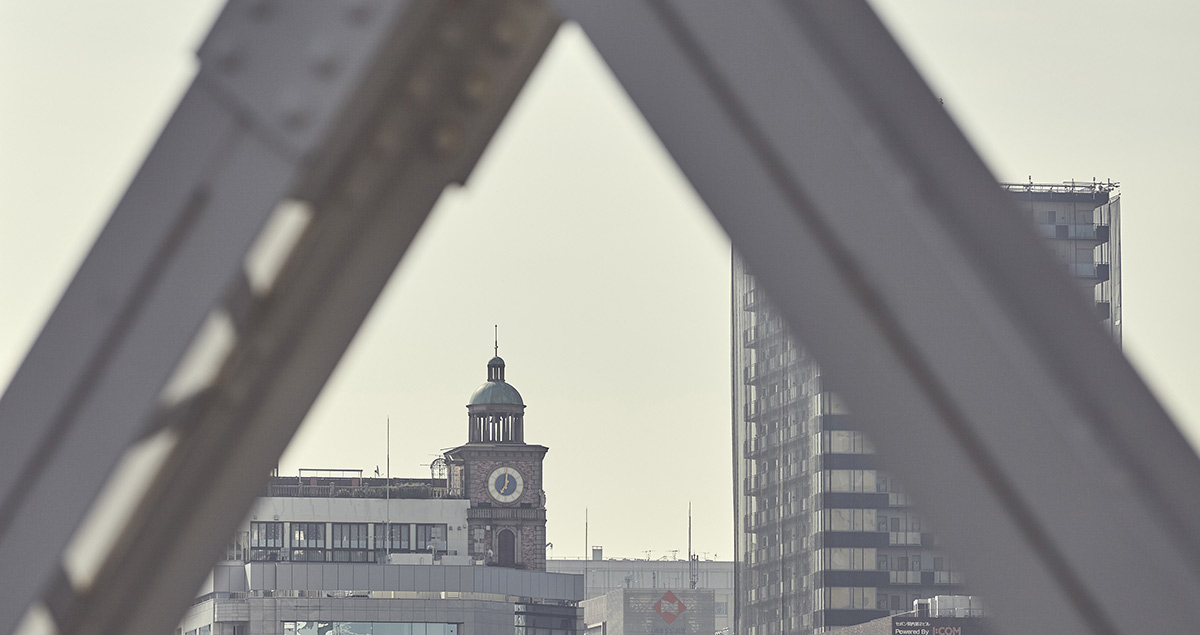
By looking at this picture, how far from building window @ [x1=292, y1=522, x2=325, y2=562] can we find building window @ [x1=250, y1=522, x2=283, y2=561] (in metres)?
0.77

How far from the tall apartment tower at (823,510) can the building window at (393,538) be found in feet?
72.4

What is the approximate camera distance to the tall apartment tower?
84750 mm

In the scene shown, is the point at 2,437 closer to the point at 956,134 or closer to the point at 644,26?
the point at 644,26

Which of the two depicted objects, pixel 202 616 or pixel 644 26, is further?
pixel 202 616

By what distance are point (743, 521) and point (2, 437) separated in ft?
315

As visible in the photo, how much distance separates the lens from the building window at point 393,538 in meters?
77.8

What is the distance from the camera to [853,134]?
3.81 ft

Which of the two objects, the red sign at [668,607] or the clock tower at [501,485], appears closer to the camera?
the clock tower at [501,485]

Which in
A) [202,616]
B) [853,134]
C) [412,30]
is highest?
[412,30]

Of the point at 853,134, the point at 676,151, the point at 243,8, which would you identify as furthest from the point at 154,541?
the point at 853,134

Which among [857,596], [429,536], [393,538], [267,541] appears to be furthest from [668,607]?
[267,541]

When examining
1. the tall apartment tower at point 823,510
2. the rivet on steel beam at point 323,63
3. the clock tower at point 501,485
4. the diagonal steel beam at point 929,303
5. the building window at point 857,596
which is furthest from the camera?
the clock tower at point 501,485

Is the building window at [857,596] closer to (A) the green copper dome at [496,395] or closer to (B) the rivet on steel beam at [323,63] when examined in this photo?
(A) the green copper dome at [496,395]

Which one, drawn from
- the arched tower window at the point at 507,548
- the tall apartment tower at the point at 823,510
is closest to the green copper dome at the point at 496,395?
the arched tower window at the point at 507,548
